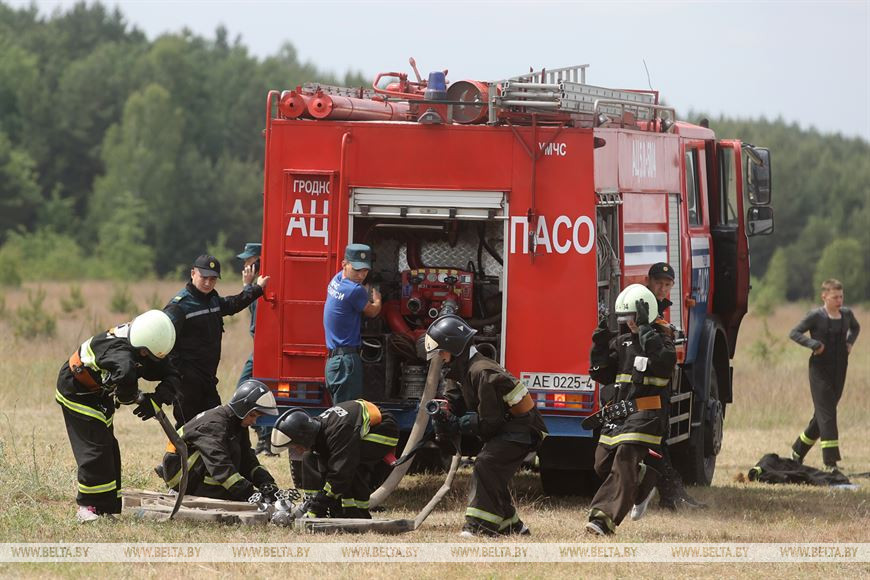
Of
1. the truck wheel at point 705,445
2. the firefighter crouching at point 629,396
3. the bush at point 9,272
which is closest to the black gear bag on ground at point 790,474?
the truck wheel at point 705,445

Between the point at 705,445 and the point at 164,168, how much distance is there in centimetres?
5543

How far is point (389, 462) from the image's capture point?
1003cm

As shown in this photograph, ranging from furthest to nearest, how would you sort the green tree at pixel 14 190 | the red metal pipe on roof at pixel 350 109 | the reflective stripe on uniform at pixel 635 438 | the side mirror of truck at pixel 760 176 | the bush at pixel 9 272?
the green tree at pixel 14 190 → the bush at pixel 9 272 → the side mirror of truck at pixel 760 176 → the red metal pipe on roof at pixel 350 109 → the reflective stripe on uniform at pixel 635 438

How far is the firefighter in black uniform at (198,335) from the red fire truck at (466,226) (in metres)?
0.56

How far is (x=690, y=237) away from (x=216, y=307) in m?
3.85

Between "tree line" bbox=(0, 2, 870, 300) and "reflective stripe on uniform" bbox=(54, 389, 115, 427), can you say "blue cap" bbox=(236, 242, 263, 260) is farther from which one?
"tree line" bbox=(0, 2, 870, 300)

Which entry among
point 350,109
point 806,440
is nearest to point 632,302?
point 350,109

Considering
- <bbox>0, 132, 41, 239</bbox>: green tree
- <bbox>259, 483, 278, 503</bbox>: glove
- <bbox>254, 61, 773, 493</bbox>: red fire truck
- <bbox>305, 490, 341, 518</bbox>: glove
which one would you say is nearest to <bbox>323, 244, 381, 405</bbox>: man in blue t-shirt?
<bbox>254, 61, 773, 493</bbox>: red fire truck

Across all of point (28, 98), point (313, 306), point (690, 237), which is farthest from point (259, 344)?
point (28, 98)

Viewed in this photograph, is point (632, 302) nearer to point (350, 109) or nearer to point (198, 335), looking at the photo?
point (350, 109)

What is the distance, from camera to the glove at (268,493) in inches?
376

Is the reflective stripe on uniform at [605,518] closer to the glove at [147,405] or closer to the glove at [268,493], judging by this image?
the glove at [268,493]

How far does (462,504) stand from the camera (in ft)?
35.3

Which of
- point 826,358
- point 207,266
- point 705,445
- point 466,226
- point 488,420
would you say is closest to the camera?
point 488,420
